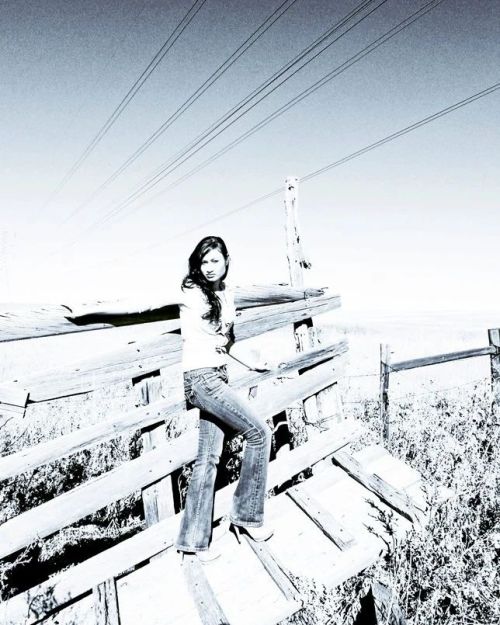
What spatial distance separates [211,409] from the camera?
104 inches

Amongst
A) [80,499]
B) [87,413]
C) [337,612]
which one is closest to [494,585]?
[337,612]

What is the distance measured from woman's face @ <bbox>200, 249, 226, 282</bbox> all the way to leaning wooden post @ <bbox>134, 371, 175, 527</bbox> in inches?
32.3

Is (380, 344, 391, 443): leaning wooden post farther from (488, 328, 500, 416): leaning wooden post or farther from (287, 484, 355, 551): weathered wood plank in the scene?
(287, 484, 355, 551): weathered wood plank

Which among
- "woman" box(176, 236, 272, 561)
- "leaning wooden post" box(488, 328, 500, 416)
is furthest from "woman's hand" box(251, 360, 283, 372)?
"leaning wooden post" box(488, 328, 500, 416)

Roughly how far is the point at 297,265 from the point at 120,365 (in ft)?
6.58

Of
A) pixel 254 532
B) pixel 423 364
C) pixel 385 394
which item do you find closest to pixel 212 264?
pixel 254 532

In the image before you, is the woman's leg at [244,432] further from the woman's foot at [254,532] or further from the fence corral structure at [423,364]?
the fence corral structure at [423,364]

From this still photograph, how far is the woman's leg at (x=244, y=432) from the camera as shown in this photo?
2.63 m

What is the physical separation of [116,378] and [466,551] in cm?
261

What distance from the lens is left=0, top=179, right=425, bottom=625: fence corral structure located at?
2.31 m

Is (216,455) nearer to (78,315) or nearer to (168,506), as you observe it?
(168,506)

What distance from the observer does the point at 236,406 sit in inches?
104

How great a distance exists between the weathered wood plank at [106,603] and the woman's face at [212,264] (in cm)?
208

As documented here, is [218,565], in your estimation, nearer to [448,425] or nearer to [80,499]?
[80,499]
